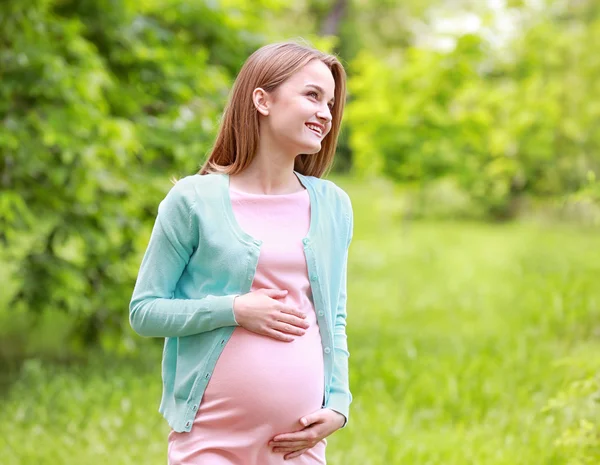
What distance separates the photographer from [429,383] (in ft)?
19.9

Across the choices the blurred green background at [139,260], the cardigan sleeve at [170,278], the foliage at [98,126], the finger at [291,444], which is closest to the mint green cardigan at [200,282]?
the cardigan sleeve at [170,278]

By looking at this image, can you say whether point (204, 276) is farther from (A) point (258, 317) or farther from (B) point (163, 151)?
(B) point (163, 151)

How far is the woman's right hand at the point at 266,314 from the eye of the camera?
6.63ft

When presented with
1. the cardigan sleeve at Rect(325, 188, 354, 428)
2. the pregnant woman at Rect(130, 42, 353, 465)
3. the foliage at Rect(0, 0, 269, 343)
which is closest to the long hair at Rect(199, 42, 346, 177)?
the pregnant woman at Rect(130, 42, 353, 465)

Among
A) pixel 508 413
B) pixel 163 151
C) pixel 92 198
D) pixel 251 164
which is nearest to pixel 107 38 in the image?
pixel 163 151

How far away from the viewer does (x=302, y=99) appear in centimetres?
214

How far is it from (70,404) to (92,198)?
130 cm

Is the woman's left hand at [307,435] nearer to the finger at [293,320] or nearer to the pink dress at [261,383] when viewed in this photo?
the pink dress at [261,383]

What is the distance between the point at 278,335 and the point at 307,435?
0.81 feet

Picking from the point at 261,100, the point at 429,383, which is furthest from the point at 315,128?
the point at 429,383

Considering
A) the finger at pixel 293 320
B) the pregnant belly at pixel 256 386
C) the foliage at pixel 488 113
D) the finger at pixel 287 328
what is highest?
the foliage at pixel 488 113

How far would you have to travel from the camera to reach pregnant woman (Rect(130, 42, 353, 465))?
6.75 ft

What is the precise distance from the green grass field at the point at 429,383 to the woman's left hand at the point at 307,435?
80.2 inches

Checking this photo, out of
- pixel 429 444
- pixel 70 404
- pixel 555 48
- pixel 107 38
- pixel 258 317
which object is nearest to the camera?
pixel 258 317
